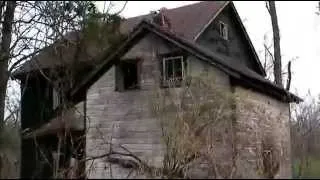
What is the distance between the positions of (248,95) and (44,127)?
360 inches

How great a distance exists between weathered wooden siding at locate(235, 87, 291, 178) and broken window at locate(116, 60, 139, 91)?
4.21 metres

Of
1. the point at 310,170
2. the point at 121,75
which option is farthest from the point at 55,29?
the point at 310,170

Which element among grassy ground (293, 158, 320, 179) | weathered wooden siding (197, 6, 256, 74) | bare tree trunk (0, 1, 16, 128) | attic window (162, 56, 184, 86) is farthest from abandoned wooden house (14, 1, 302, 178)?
grassy ground (293, 158, 320, 179)

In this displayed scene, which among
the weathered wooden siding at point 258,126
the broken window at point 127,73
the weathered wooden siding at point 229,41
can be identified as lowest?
the weathered wooden siding at point 258,126

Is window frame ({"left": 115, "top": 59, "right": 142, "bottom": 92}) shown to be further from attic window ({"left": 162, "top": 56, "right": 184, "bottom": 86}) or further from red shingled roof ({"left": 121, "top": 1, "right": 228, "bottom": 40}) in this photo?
red shingled roof ({"left": 121, "top": 1, "right": 228, "bottom": 40})

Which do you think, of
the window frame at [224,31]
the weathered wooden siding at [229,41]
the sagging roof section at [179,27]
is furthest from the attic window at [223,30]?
the sagging roof section at [179,27]

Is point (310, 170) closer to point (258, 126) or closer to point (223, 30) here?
point (258, 126)

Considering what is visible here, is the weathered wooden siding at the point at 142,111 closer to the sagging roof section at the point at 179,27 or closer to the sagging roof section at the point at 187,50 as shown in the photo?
the sagging roof section at the point at 187,50

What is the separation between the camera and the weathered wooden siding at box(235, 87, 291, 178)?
49.5ft

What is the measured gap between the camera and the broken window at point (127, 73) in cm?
2127

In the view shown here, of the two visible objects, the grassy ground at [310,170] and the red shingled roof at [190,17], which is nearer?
the grassy ground at [310,170]

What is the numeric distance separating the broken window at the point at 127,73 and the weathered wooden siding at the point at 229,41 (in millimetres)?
4491

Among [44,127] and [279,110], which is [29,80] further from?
[279,110]

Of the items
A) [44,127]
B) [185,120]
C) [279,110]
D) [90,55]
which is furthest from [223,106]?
[44,127]
